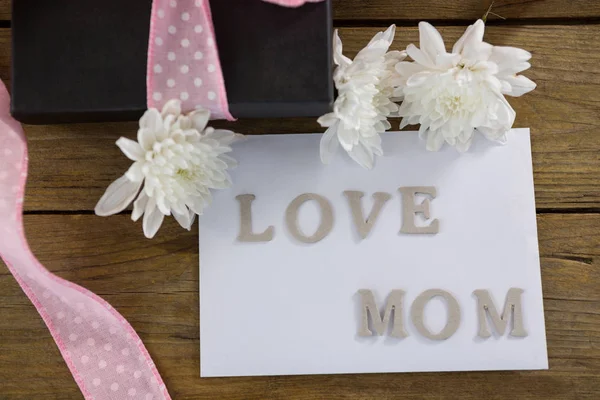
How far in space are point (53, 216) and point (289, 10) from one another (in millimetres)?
306

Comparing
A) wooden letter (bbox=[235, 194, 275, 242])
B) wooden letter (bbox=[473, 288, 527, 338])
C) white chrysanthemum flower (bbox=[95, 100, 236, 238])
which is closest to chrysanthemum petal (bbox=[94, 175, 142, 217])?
white chrysanthemum flower (bbox=[95, 100, 236, 238])

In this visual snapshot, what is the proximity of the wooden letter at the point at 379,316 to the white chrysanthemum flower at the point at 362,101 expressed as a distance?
127 millimetres

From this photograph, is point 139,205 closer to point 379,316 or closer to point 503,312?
point 379,316

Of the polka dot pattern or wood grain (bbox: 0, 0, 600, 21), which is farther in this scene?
wood grain (bbox: 0, 0, 600, 21)

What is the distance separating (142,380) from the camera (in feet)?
1.79

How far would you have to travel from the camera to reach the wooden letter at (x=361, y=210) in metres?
0.56

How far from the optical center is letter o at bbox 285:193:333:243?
56 centimetres

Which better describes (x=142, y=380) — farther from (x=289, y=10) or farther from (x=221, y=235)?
(x=289, y=10)

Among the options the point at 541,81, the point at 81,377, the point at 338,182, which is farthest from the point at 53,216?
the point at 541,81

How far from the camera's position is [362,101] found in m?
0.50

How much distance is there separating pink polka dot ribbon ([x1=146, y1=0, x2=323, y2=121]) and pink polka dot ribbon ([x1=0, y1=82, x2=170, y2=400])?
0.16m

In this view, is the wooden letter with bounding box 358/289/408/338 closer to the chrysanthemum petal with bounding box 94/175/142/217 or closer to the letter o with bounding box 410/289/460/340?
the letter o with bounding box 410/289/460/340

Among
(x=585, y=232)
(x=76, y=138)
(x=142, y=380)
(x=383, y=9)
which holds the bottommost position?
(x=142, y=380)

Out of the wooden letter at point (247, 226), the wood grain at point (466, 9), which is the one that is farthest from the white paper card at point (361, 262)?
the wood grain at point (466, 9)
